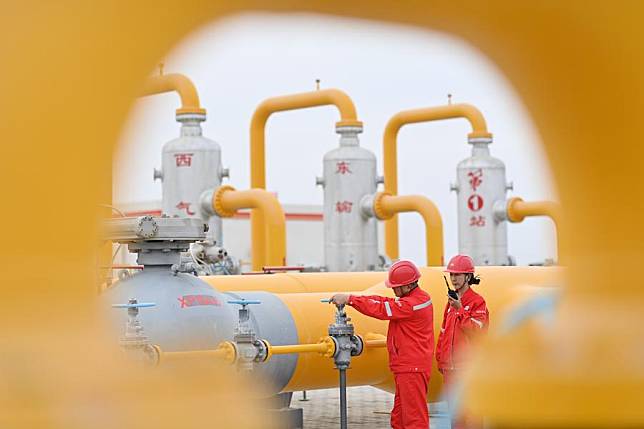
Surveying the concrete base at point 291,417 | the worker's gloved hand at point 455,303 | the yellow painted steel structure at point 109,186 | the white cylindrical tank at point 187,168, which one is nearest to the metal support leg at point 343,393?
the worker's gloved hand at point 455,303

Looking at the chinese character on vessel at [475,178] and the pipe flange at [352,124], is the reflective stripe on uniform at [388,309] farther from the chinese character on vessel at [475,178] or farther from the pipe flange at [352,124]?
→ the chinese character on vessel at [475,178]

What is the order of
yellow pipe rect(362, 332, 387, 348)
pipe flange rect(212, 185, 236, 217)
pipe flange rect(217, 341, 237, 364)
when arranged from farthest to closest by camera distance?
pipe flange rect(212, 185, 236, 217) → yellow pipe rect(362, 332, 387, 348) → pipe flange rect(217, 341, 237, 364)

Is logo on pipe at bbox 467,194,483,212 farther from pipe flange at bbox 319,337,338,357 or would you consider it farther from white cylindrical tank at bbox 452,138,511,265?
pipe flange at bbox 319,337,338,357

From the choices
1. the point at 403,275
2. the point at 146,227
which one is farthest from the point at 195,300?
the point at 403,275

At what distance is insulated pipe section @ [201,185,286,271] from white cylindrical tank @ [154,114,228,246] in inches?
7.1

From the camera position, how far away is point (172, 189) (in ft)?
52.3

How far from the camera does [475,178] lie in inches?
749

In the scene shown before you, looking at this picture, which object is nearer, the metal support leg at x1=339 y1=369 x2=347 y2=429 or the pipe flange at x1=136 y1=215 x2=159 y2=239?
the pipe flange at x1=136 y1=215 x2=159 y2=239

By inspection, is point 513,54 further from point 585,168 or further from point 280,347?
point 280,347

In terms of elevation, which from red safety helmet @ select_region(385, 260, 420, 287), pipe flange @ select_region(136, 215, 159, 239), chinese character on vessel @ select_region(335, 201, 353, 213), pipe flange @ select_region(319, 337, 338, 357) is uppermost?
chinese character on vessel @ select_region(335, 201, 353, 213)

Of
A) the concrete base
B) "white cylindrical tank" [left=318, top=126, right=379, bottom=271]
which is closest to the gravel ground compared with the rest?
the concrete base

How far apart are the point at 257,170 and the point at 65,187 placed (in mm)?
16780

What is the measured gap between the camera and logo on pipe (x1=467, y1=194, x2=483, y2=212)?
19.0 metres

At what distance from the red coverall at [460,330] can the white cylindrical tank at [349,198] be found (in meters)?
10.2
